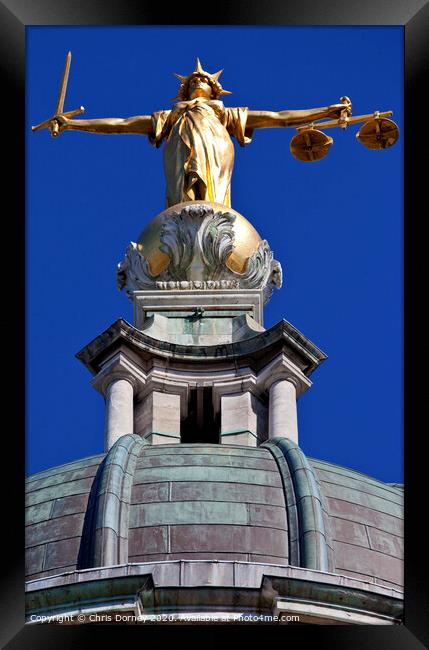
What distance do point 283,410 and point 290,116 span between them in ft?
27.0

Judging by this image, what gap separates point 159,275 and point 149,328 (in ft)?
5.39

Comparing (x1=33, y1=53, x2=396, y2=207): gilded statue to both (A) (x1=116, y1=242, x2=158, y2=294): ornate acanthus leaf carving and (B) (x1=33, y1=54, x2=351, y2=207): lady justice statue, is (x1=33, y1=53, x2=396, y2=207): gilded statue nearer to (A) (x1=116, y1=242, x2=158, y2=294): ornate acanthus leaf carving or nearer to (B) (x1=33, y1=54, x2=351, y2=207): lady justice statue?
(B) (x1=33, y1=54, x2=351, y2=207): lady justice statue

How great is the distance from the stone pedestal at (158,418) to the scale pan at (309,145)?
6885 mm

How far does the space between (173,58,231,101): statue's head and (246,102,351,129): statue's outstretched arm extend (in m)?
1.32

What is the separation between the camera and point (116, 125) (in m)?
70.2

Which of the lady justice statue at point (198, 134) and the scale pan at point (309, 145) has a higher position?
the lady justice statue at point (198, 134)

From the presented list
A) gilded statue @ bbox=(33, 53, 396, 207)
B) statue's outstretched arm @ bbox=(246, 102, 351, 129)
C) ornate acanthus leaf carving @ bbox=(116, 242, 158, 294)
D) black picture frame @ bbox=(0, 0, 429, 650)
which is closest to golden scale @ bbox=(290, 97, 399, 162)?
statue's outstretched arm @ bbox=(246, 102, 351, 129)

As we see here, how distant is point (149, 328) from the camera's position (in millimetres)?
67062

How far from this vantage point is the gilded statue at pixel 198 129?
69375 millimetres
